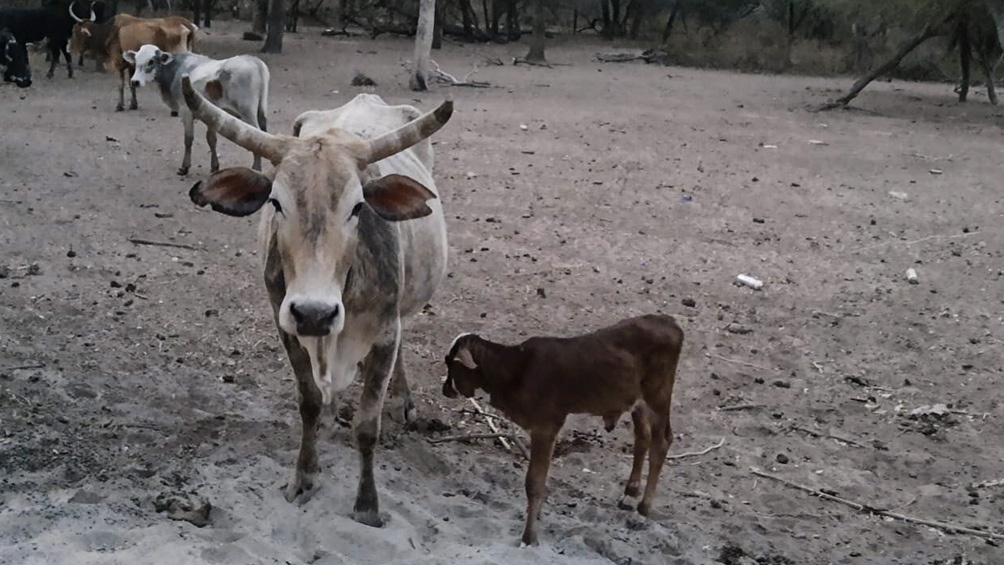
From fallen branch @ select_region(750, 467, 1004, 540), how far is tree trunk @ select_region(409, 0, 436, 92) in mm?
13793

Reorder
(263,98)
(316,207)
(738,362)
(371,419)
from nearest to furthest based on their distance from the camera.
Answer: (316,207), (371,419), (738,362), (263,98)

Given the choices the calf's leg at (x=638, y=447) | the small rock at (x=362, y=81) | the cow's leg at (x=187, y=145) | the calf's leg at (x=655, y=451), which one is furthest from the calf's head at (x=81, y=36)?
the calf's leg at (x=655, y=451)

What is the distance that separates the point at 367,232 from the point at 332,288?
54 cm

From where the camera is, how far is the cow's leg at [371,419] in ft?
13.8

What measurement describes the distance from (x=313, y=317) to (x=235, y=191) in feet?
2.47

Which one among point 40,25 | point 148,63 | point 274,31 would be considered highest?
point 274,31

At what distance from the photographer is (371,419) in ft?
14.0

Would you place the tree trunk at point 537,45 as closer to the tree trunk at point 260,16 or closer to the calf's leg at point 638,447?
the tree trunk at point 260,16

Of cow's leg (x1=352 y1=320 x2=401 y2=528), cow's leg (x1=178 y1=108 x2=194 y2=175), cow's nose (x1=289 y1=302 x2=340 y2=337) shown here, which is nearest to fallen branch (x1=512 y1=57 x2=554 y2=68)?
cow's leg (x1=178 y1=108 x2=194 y2=175)

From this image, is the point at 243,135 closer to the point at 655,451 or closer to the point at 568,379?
the point at 568,379

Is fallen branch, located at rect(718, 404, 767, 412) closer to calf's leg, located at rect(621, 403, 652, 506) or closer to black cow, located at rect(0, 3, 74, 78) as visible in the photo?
calf's leg, located at rect(621, 403, 652, 506)

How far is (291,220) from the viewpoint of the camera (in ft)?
11.8

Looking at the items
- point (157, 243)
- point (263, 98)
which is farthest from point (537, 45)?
point (157, 243)

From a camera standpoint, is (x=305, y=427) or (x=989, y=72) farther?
(x=989, y=72)
